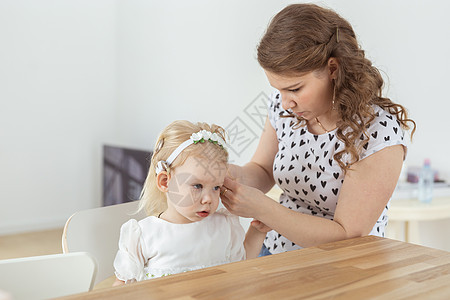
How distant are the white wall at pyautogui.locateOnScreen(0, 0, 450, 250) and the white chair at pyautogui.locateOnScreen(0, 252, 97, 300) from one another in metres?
2.52

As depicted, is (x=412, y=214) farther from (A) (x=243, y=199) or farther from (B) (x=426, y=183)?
(A) (x=243, y=199)

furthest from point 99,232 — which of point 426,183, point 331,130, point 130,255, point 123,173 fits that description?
point 123,173

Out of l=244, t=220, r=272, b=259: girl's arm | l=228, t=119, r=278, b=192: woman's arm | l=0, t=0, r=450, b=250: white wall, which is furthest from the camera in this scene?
l=0, t=0, r=450, b=250: white wall

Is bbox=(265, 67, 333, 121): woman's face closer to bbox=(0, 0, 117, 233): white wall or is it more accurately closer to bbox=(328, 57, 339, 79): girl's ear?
bbox=(328, 57, 339, 79): girl's ear

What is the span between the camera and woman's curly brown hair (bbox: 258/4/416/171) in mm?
1500

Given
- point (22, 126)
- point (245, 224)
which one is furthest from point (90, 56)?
point (245, 224)

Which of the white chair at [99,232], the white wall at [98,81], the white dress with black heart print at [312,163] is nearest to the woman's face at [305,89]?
the white dress with black heart print at [312,163]

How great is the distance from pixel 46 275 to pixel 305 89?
2.79 ft

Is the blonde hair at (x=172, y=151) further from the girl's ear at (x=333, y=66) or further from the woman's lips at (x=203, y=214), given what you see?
the girl's ear at (x=333, y=66)

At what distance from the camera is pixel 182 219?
61.4 inches

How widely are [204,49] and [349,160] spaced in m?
2.67

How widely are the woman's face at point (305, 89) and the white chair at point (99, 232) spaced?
556 mm

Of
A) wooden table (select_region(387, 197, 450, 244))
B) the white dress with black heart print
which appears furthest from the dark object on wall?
the white dress with black heart print

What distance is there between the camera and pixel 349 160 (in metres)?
1.56
